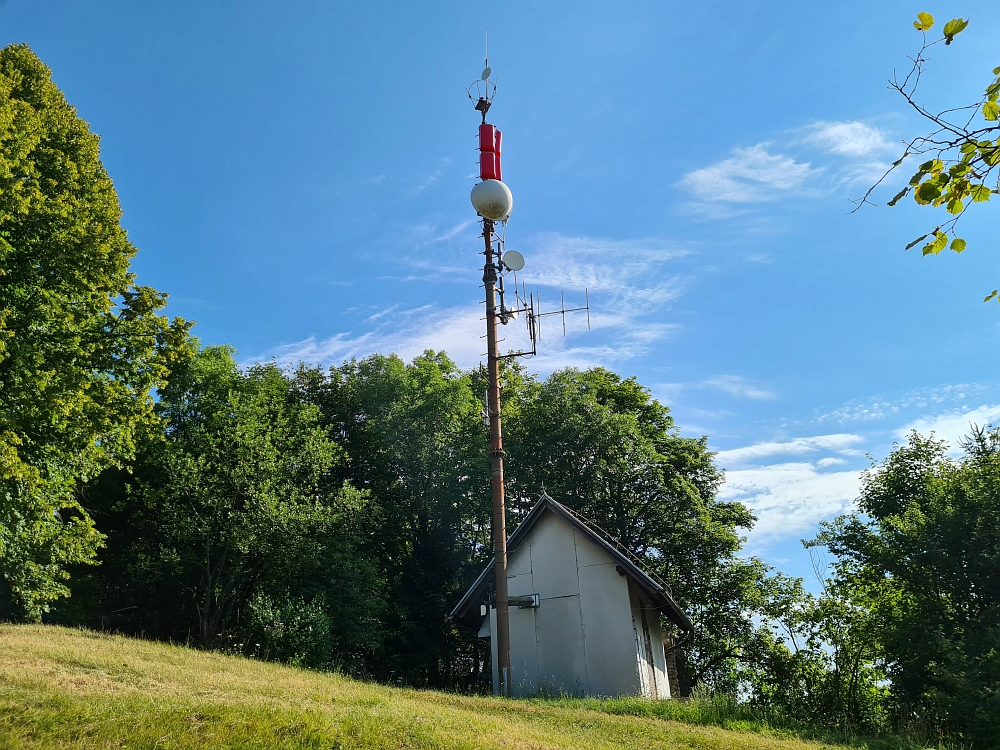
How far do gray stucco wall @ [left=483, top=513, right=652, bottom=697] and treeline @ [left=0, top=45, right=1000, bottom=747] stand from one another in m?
3.35

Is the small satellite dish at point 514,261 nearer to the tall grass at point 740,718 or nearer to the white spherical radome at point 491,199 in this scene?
the white spherical radome at point 491,199

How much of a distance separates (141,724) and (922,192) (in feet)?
31.1

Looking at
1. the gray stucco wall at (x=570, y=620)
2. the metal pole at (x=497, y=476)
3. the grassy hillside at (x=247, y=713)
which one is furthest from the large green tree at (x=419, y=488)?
the grassy hillside at (x=247, y=713)

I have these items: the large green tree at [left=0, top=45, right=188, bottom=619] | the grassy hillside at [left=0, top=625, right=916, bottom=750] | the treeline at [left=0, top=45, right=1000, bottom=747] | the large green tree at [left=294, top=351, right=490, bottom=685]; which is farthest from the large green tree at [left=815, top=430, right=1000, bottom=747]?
the large green tree at [left=0, top=45, right=188, bottom=619]

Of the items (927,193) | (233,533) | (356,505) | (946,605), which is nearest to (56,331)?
(233,533)

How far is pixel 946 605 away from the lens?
16812 mm

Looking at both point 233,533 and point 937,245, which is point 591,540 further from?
point 937,245

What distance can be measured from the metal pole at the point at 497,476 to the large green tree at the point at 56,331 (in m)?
7.92

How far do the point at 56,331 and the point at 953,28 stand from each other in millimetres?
18443

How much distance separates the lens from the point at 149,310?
17750 mm

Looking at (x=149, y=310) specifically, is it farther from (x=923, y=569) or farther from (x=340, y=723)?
(x=923, y=569)

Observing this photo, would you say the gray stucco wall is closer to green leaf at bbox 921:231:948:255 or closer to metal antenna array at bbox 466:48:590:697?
metal antenna array at bbox 466:48:590:697

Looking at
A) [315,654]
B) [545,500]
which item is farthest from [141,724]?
[315,654]

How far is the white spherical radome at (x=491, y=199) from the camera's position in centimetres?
1859
